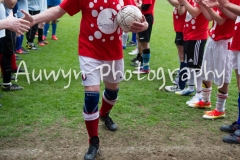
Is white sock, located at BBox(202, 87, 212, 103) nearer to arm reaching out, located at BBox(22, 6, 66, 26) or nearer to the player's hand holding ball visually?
the player's hand holding ball

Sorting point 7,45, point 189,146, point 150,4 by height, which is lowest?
point 189,146

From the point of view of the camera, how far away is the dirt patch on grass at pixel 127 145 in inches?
151

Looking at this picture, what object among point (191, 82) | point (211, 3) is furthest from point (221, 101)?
point (211, 3)

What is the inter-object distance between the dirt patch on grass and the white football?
5.07ft

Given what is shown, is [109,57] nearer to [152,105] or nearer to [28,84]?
[152,105]

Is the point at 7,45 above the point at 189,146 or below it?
above

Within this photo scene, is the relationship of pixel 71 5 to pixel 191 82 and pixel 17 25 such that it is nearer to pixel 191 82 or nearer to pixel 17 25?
pixel 17 25

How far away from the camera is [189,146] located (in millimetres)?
4156

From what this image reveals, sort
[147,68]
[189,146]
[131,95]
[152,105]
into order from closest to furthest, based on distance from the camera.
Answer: [189,146], [152,105], [131,95], [147,68]

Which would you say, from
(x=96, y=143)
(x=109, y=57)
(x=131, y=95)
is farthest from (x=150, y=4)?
(x=96, y=143)

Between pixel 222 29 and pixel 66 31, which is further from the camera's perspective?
pixel 66 31

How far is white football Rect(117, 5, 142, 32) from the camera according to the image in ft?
11.9

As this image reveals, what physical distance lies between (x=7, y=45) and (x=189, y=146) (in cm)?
386

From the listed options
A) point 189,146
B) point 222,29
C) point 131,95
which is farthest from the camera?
point 131,95
